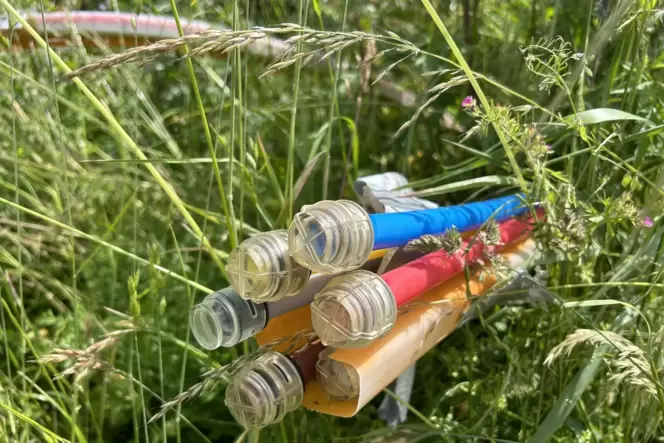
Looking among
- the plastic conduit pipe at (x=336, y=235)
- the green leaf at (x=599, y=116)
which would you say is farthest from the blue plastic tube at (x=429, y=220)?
the green leaf at (x=599, y=116)

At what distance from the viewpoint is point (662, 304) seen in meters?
0.70

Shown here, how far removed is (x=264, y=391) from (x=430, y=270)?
0.67 feet

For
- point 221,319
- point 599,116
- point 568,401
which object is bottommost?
point 568,401

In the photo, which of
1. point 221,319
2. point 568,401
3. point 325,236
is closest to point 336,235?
point 325,236

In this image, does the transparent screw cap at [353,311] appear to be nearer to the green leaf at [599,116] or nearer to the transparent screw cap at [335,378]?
the transparent screw cap at [335,378]

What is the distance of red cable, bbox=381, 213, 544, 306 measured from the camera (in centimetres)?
60

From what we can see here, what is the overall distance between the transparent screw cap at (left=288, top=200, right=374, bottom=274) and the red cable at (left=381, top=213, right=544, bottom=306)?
0.08 metres

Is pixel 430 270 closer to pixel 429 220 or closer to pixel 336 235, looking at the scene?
pixel 429 220

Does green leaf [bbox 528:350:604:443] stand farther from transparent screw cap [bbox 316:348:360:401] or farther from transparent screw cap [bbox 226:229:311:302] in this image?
transparent screw cap [bbox 226:229:311:302]

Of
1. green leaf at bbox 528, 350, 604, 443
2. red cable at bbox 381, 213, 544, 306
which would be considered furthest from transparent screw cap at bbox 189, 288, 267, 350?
green leaf at bbox 528, 350, 604, 443

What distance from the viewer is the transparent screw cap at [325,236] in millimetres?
520

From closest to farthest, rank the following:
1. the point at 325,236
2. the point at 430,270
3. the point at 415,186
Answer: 1. the point at 325,236
2. the point at 430,270
3. the point at 415,186

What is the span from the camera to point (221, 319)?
57 centimetres

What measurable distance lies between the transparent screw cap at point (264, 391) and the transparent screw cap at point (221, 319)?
3 centimetres
